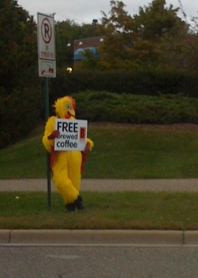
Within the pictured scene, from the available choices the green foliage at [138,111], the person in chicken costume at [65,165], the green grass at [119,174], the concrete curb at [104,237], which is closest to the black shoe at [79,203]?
the person in chicken costume at [65,165]

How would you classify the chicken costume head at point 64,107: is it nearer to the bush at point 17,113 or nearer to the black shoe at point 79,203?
the black shoe at point 79,203

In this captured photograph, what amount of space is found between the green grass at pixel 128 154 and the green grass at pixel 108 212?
3.60m

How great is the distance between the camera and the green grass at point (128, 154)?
17.2 metres

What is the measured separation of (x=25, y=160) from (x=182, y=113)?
17.7ft

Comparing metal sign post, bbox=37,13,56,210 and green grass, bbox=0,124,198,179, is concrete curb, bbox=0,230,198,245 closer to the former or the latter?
metal sign post, bbox=37,13,56,210

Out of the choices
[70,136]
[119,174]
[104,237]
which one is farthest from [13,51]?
[104,237]

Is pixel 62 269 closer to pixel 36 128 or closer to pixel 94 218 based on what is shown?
pixel 94 218

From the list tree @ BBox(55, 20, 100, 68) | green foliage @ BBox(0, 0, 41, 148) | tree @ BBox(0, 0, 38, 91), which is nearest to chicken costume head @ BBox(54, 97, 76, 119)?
green foliage @ BBox(0, 0, 41, 148)

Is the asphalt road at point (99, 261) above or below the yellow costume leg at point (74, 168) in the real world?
below

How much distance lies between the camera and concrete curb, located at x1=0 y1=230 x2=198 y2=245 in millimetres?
10055

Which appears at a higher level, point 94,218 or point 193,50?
point 193,50

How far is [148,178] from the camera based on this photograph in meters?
16.5

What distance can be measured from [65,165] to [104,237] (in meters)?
1.63

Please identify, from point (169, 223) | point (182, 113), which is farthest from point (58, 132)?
point (182, 113)
